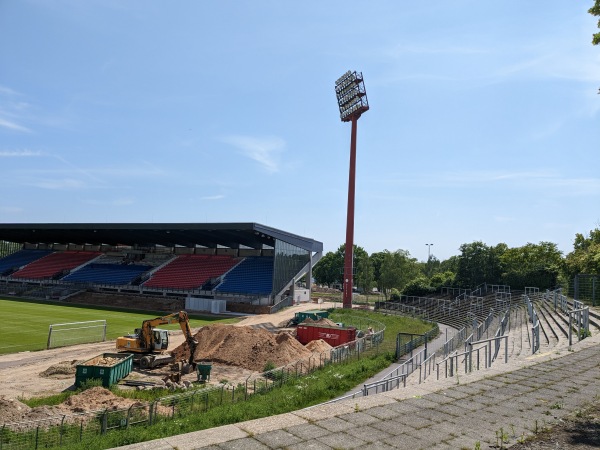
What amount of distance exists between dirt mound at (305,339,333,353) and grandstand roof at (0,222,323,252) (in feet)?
81.6

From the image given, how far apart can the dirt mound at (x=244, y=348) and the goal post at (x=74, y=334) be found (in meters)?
9.64

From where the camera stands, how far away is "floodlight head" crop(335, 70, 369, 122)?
64.6 m

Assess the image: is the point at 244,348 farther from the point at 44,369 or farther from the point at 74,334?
the point at 74,334

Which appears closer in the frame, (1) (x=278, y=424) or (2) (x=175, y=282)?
(1) (x=278, y=424)

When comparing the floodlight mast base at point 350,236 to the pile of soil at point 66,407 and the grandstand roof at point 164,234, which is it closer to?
the grandstand roof at point 164,234

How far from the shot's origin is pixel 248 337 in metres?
30.3

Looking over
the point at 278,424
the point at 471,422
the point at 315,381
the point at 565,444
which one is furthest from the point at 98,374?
the point at 565,444

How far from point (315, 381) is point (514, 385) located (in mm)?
12904

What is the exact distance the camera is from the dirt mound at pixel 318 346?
1258 inches

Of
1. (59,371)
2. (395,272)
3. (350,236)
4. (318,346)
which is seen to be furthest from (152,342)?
(395,272)

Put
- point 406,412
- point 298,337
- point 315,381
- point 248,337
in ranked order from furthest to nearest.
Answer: point 298,337
point 248,337
point 315,381
point 406,412

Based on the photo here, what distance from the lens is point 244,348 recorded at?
2923 cm

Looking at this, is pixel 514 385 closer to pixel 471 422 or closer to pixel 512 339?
pixel 471 422

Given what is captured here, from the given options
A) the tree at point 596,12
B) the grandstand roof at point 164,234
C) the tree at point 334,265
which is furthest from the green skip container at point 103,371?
the tree at point 334,265
